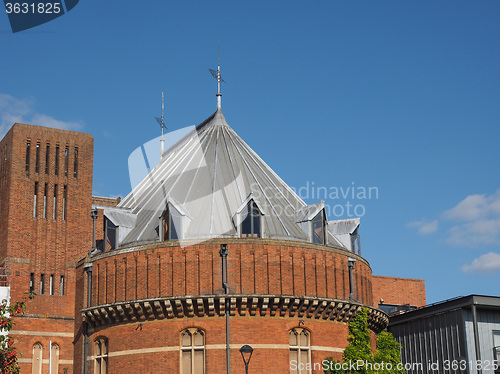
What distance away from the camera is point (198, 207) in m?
40.3

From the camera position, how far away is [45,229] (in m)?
42.2

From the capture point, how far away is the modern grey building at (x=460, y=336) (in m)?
38.4

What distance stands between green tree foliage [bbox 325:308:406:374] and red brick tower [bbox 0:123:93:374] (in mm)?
14590

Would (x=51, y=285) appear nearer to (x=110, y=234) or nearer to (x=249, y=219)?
(x=110, y=234)

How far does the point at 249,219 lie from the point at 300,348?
6.86m

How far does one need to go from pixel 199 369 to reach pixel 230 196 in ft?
32.1

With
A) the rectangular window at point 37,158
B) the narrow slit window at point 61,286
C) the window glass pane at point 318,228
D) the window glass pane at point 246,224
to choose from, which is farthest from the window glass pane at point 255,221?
the rectangular window at point 37,158

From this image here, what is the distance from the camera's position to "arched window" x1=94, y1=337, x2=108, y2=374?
3791cm

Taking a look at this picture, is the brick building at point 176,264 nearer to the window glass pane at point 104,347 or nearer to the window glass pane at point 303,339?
the window glass pane at point 303,339

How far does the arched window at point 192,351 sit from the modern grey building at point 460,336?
518 inches

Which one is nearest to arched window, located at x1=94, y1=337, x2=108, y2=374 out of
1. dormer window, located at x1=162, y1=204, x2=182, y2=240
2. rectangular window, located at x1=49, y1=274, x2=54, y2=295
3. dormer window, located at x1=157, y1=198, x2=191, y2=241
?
rectangular window, located at x1=49, y1=274, x2=54, y2=295

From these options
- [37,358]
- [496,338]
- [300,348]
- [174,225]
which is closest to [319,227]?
[300,348]

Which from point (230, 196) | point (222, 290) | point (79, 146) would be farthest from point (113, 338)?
point (79, 146)

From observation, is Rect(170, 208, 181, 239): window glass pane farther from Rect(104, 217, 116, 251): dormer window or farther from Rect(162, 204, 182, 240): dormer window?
Rect(104, 217, 116, 251): dormer window
